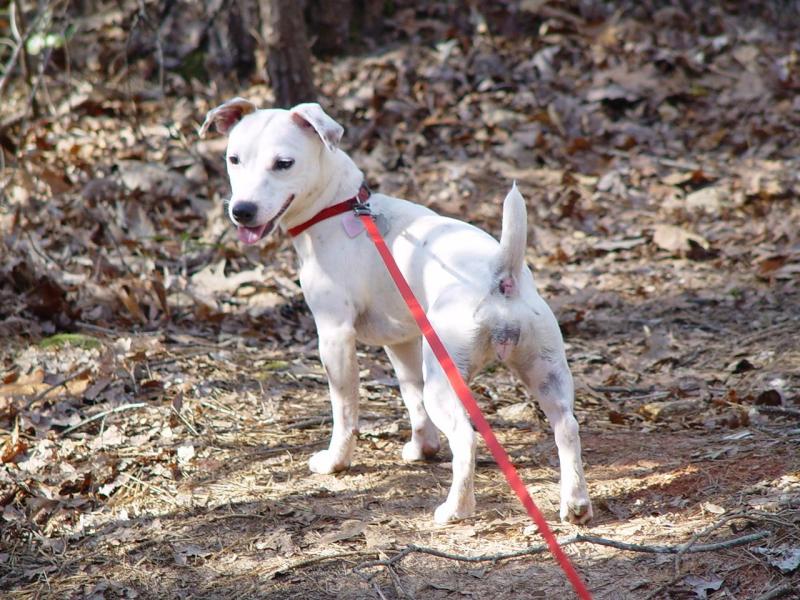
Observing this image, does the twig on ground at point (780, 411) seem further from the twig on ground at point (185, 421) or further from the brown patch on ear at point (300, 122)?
the twig on ground at point (185, 421)

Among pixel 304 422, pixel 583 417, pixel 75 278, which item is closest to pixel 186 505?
pixel 304 422

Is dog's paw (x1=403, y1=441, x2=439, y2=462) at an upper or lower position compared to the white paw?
lower

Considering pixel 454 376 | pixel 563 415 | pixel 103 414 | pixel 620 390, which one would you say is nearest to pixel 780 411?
pixel 620 390

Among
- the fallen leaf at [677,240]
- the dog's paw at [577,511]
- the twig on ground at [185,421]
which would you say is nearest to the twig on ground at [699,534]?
the dog's paw at [577,511]

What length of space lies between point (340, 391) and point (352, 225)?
745mm

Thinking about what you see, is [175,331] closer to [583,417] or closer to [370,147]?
[583,417]

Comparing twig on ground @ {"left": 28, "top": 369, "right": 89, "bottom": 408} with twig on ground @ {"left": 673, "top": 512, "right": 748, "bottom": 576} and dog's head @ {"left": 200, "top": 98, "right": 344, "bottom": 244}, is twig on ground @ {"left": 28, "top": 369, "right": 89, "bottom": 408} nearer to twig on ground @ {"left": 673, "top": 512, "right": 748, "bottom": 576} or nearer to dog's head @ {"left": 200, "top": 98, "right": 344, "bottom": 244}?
dog's head @ {"left": 200, "top": 98, "right": 344, "bottom": 244}

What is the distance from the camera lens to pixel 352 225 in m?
4.20

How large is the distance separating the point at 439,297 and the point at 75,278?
12.2ft

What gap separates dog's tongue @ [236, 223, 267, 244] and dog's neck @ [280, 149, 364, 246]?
0.27m

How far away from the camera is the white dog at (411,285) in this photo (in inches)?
141

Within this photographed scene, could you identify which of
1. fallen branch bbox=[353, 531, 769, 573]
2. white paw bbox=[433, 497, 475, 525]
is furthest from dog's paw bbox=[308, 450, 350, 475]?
fallen branch bbox=[353, 531, 769, 573]

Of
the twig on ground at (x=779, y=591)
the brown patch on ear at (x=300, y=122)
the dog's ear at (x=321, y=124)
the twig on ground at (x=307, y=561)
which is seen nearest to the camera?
the twig on ground at (x=779, y=591)

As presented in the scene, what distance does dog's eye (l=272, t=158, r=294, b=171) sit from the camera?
4020 millimetres
